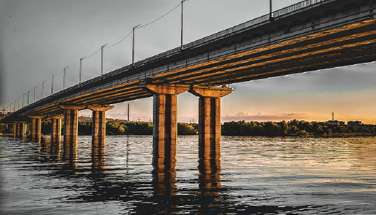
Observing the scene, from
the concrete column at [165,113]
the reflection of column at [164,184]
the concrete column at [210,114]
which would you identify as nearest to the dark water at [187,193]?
the reflection of column at [164,184]

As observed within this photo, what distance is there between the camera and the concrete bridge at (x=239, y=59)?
3484 cm

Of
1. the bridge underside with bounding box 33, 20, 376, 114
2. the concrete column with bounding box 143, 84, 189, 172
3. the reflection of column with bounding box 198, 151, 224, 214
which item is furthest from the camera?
the concrete column with bounding box 143, 84, 189, 172

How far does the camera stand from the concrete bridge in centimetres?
3484

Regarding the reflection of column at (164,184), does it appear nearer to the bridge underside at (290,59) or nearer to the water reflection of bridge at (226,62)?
the water reflection of bridge at (226,62)

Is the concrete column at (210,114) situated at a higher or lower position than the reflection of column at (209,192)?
higher

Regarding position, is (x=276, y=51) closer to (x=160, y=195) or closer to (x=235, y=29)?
(x=235, y=29)

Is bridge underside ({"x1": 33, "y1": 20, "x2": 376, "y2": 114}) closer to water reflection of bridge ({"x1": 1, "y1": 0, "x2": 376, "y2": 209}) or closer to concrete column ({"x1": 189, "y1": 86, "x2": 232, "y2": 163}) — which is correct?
water reflection of bridge ({"x1": 1, "y1": 0, "x2": 376, "y2": 209})

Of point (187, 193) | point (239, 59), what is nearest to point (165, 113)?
point (239, 59)

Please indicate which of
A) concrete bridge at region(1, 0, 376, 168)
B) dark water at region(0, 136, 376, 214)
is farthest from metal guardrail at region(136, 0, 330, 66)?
dark water at region(0, 136, 376, 214)

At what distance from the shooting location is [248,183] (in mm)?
19297

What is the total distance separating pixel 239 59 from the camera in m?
49.6

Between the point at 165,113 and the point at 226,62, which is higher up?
the point at 226,62

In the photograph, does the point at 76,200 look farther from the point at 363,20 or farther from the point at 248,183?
the point at 363,20

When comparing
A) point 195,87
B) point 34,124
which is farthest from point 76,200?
point 34,124
